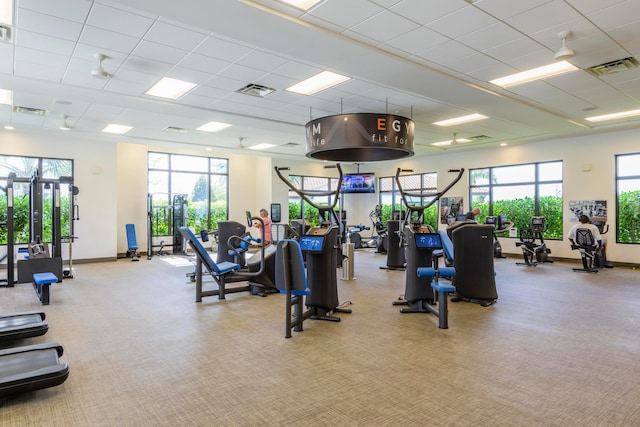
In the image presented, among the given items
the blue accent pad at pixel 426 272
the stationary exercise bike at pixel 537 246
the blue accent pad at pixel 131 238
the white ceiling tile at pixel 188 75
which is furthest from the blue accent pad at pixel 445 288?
the blue accent pad at pixel 131 238

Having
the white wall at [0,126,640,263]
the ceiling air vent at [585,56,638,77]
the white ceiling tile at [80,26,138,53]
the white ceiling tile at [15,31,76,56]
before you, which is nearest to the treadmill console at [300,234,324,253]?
the white ceiling tile at [80,26,138,53]

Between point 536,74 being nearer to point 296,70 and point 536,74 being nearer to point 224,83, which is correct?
point 296,70

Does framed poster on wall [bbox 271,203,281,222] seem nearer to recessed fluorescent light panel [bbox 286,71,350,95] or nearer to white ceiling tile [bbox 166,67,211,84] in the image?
recessed fluorescent light panel [bbox 286,71,350,95]

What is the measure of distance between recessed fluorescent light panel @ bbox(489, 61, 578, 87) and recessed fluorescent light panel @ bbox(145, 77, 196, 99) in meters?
4.85

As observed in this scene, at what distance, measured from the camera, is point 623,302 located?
5809 millimetres

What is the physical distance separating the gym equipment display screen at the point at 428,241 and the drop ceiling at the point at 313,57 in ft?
7.46

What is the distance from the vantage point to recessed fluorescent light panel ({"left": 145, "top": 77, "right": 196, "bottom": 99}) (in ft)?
20.5

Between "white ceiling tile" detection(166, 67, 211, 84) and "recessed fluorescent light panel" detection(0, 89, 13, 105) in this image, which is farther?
"recessed fluorescent light panel" detection(0, 89, 13, 105)

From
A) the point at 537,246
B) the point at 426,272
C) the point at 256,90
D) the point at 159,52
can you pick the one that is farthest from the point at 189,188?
the point at 537,246

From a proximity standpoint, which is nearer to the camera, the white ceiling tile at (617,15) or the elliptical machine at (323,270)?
the white ceiling tile at (617,15)

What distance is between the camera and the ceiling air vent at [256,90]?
252 inches

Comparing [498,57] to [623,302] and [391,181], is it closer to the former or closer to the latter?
[623,302]

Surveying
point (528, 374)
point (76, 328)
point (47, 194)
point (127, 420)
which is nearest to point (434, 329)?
point (528, 374)

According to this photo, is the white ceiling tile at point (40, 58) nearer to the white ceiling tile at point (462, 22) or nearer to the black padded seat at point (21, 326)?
the black padded seat at point (21, 326)
